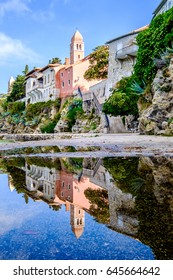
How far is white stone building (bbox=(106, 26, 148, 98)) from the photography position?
137ft

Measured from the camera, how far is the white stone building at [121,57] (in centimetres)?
4188

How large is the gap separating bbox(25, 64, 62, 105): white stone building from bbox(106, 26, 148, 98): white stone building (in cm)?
2262

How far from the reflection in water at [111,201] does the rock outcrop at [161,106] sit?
13.0 metres

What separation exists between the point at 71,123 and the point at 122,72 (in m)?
13.2

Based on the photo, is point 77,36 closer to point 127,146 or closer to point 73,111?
point 73,111

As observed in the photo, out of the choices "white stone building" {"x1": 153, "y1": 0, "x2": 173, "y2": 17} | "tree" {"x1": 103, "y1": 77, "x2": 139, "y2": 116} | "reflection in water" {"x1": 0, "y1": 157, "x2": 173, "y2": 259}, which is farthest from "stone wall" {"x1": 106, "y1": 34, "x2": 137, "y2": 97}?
"reflection in water" {"x1": 0, "y1": 157, "x2": 173, "y2": 259}

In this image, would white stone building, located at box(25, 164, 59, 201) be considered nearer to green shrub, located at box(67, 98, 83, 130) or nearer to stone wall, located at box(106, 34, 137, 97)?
stone wall, located at box(106, 34, 137, 97)

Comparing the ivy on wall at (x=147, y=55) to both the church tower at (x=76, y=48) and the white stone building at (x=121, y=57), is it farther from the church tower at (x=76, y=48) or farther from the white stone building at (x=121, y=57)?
the church tower at (x=76, y=48)

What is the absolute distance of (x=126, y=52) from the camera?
41562 millimetres

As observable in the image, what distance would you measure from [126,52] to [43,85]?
35173 mm

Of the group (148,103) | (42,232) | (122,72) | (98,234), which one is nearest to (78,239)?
(98,234)

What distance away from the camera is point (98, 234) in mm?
3533
